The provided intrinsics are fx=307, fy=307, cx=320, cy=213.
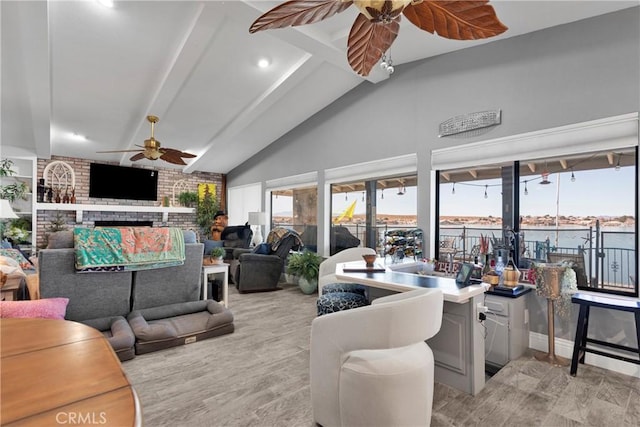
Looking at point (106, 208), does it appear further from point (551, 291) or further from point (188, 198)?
point (551, 291)

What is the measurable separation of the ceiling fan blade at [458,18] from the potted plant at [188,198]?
740 cm

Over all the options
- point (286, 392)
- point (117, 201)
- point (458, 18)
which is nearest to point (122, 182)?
point (117, 201)

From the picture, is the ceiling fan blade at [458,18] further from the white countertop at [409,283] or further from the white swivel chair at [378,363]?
the white countertop at [409,283]

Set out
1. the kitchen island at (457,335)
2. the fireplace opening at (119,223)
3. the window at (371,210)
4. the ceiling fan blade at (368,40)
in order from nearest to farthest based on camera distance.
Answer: the ceiling fan blade at (368,40), the kitchen island at (457,335), the window at (371,210), the fireplace opening at (119,223)

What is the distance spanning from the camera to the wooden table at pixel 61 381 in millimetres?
494

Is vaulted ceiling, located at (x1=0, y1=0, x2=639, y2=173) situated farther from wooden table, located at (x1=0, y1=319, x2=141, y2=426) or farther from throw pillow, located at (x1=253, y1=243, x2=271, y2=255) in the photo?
wooden table, located at (x1=0, y1=319, x2=141, y2=426)

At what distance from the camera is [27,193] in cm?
596

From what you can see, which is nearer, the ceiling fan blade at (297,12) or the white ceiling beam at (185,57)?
the ceiling fan blade at (297,12)

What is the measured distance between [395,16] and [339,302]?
79.3 inches

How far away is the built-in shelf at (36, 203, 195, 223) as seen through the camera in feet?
20.3

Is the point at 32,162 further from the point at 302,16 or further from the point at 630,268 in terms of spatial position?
the point at 630,268

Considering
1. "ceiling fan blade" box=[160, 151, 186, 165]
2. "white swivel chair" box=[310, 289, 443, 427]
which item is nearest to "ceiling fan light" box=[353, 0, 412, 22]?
"white swivel chair" box=[310, 289, 443, 427]

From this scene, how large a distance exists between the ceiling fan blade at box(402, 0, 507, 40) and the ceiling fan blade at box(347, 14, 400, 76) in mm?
142

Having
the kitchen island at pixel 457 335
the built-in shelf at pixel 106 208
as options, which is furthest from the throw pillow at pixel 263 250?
the kitchen island at pixel 457 335
